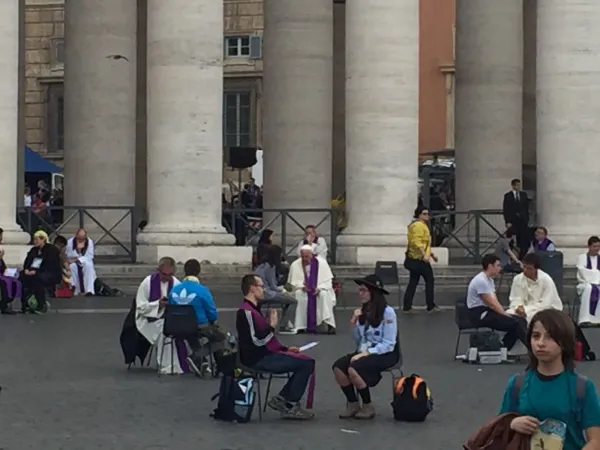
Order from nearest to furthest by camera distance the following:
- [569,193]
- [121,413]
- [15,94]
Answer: [121,413], [15,94], [569,193]

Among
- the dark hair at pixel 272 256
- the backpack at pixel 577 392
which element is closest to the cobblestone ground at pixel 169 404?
the dark hair at pixel 272 256

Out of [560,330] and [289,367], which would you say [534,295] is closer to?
[289,367]

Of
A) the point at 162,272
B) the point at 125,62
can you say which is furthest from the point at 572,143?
the point at 162,272

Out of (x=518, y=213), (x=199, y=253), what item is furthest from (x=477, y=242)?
(x=199, y=253)

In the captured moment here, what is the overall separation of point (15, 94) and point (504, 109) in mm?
11603

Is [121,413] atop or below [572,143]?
below

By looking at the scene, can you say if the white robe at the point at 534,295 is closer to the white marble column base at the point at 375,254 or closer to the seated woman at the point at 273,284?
the seated woman at the point at 273,284

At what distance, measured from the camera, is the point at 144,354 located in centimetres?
2022

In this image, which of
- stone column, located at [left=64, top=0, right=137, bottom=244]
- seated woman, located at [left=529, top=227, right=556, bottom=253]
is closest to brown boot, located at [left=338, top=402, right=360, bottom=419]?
seated woman, located at [left=529, top=227, right=556, bottom=253]

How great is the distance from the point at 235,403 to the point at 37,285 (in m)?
13.8

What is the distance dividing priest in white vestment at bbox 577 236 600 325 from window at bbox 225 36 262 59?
34.9 m

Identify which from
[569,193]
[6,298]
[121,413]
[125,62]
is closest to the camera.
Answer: [121,413]

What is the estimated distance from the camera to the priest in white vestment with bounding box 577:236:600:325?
27.1 metres

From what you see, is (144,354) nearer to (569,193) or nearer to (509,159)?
(569,193)
